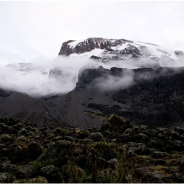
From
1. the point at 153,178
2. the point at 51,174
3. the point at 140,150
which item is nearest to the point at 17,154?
the point at 51,174

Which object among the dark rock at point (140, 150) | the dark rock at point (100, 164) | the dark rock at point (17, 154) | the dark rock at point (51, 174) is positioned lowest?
the dark rock at point (140, 150)

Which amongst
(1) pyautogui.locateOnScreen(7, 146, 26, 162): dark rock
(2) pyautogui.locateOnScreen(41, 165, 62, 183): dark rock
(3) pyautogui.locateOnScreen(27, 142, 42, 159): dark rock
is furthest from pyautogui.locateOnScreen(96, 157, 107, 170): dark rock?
(1) pyautogui.locateOnScreen(7, 146, 26, 162): dark rock

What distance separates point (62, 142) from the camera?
13.6m

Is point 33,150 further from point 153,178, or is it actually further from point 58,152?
point 153,178

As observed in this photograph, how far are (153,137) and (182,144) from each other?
13.2 ft

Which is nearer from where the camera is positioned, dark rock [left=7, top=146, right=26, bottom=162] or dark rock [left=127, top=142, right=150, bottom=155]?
dark rock [left=7, top=146, right=26, bottom=162]

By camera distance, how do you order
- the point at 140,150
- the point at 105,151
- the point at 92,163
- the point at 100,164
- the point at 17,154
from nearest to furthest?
the point at 92,163 < the point at 100,164 < the point at 17,154 < the point at 105,151 < the point at 140,150

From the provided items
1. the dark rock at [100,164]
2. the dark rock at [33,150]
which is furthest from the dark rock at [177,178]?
the dark rock at [33,150]

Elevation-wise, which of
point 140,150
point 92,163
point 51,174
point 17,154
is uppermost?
point 92,163

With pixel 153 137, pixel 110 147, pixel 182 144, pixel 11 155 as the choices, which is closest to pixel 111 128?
pixel 153 137

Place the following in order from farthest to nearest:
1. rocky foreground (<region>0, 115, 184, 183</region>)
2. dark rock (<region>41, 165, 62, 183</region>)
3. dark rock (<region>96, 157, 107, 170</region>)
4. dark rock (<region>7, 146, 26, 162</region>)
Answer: dark rock (<region>7, 146, 26, 162</region>) < dark rock (<region>96, 157, 107, 170</region>) < dark rock (<region>41, 165, 62, 183</region>) < rocky foreground (<region>0, 115, 184, 183</region>)

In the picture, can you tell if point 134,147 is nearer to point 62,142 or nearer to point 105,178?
point 62,142

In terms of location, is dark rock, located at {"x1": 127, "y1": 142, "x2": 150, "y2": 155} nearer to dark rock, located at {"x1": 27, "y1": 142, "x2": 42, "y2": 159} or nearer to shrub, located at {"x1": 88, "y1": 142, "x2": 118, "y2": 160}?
shrub, located at {"x1": 88, "y1": 142, "x2": 118, "y2": 160}

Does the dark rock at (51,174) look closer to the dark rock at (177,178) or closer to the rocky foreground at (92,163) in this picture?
the rocky foreground at (92,163)
